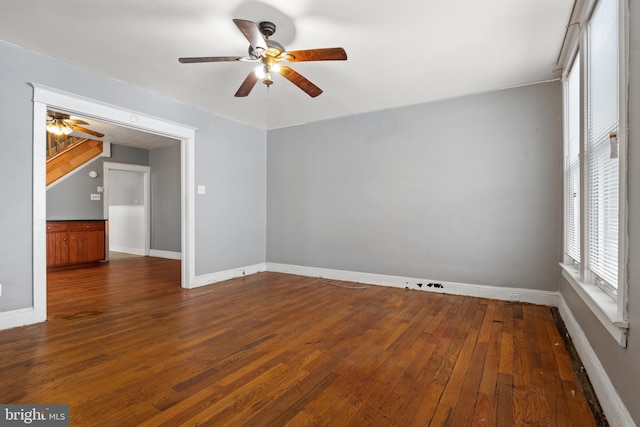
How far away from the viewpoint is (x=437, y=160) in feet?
13.6

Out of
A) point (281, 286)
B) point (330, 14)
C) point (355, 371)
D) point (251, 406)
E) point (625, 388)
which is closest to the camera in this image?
point (625, 388)

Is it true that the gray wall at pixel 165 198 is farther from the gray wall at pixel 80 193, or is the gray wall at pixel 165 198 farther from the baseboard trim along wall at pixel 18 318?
the baseboard trim along wall at pixel 18 318

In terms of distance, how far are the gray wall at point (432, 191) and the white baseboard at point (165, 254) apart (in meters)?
2.76

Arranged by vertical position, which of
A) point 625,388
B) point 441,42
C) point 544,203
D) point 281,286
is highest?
point 441,42

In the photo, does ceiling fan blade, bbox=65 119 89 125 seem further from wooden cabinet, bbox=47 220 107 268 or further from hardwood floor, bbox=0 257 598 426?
hardwood floor, bbox=0 257 598 426

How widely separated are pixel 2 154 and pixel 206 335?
2387mm

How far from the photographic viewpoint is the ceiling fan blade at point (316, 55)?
91.0 inches

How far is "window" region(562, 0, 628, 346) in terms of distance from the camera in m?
1.51

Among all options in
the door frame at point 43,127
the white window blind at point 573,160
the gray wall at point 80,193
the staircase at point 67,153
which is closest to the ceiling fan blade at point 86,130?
the staircase at point 67,153

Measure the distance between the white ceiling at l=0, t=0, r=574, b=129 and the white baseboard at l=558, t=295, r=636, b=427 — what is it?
7.76ft

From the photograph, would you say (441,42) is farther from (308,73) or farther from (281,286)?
(281,286)

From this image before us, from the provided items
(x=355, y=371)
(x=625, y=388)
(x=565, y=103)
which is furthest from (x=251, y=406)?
(x=565, y=103)

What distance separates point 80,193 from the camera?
6.46m

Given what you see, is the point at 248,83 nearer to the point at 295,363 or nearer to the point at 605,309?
the point at 295,363
